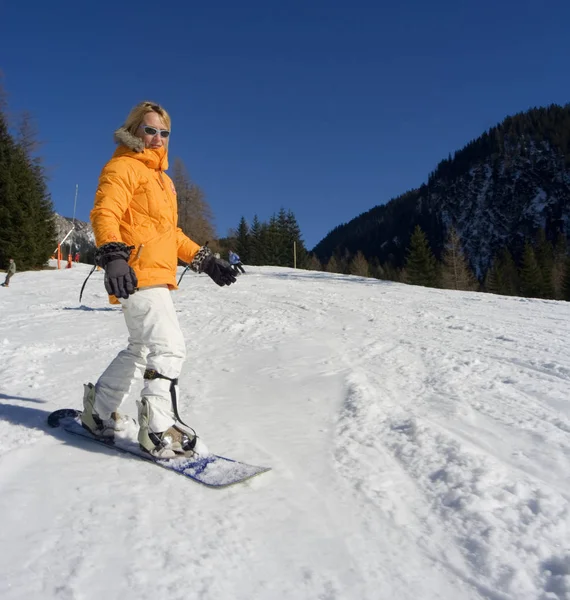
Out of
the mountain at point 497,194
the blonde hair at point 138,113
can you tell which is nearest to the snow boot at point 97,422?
the blonde hair at point 138,113

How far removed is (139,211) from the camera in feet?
8.95

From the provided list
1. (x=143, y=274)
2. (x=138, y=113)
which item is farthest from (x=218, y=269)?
(x=138, y=113)

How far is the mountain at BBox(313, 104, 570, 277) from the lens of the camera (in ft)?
406

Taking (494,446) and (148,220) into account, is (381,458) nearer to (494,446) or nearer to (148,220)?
(494,446)

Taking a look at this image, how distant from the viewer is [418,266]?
43938 mm

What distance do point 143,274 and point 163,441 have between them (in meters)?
0.98

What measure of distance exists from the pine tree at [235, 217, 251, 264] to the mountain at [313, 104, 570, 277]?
69.4m

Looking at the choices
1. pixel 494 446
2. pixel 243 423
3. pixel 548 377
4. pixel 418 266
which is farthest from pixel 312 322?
pixel 418 266

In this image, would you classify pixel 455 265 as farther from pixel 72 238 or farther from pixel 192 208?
pixel 72 238

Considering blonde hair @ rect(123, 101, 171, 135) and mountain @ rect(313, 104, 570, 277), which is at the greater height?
mountain @ rect(313, 104, 570, 277)

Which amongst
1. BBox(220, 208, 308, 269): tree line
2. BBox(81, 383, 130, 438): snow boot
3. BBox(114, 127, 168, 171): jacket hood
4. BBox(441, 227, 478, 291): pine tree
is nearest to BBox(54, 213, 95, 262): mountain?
BBox(114, 127, 168, 171): jacket hood

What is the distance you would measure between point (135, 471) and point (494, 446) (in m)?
2.07

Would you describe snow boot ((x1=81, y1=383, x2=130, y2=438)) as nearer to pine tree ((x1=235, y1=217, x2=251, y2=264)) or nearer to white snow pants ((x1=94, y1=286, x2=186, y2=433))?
white snow pants ((x1=94, y1=286, x2=186, y2=433))

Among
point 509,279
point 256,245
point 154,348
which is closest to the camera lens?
point 154,348
